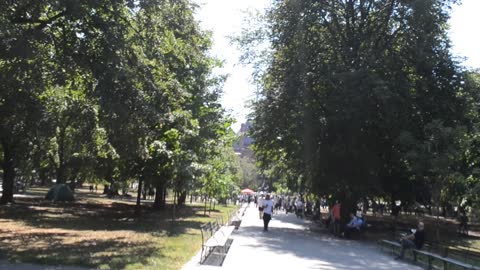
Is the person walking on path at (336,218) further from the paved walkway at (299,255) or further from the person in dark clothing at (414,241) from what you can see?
the person in dark clothing at (414,241)

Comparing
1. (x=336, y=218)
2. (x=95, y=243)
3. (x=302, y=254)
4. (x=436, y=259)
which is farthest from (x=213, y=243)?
(x=336, y=218)

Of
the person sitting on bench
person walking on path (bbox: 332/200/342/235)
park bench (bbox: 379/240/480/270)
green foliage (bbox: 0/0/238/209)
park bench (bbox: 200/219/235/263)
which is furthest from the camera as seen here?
person walking on path (bbox: 332/200/342/235)

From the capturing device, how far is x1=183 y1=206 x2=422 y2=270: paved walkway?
1351 cm

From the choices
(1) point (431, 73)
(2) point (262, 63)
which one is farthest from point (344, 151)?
(2) point (262, 63)

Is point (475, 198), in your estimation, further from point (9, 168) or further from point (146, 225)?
point (9, 168)

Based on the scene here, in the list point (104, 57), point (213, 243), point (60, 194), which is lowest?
point (213, 243)

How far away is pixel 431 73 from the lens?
2527 cm

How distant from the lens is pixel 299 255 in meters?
16.0

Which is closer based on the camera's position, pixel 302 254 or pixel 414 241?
pixel 302 254

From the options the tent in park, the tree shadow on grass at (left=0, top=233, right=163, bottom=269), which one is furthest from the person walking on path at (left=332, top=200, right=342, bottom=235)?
the tent in park

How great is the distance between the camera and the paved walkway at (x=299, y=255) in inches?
532

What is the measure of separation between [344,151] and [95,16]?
589 inches

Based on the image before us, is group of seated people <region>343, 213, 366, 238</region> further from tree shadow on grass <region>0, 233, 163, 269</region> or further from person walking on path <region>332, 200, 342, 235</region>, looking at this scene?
tree shadow on grass <region>0, 233, 163, 269</region>

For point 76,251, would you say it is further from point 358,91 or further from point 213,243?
point 358,91
